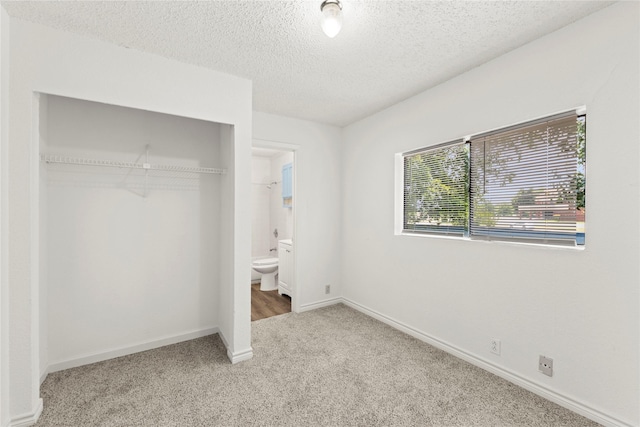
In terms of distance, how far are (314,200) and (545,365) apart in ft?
8.95

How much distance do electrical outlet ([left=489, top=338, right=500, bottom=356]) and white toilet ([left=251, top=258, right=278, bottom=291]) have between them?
10.00ft

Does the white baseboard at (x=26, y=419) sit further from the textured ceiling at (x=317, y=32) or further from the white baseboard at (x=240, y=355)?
the textured ceiling at (x=317, y=32)

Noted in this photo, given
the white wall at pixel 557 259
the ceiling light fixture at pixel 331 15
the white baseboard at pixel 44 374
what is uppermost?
the ceiling light fixture at pixel 331 15

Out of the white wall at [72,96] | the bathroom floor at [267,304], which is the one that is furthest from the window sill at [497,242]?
the bathroom floor at [267,304]

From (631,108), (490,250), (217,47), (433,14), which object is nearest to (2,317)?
(217,47)

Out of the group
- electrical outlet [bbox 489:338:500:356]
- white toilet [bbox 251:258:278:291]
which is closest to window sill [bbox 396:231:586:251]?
electrical outlet [bbox 489:338:500:356]

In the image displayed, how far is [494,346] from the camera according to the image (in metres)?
2.21

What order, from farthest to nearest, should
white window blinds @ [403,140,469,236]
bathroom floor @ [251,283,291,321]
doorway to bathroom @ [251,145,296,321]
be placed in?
doorway to bathroom @ [251,145,296,321] → bathroom floor @ [251,283,291,321] → white window blinds @ [403,140,469,236]

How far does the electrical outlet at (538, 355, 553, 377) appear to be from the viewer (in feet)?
6.21

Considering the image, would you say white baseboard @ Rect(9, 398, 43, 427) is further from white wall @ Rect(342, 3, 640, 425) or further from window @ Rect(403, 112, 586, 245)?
window @ Rect(403, 112, 586, 245)

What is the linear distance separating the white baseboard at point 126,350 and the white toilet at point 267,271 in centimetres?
145

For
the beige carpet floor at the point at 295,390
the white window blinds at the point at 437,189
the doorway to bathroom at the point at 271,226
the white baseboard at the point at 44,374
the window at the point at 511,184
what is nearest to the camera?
the beige carpet floor at the point at 295,390

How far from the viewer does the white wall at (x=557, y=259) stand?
1589 millimetres

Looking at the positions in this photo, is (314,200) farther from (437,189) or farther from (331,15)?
(331,15)
